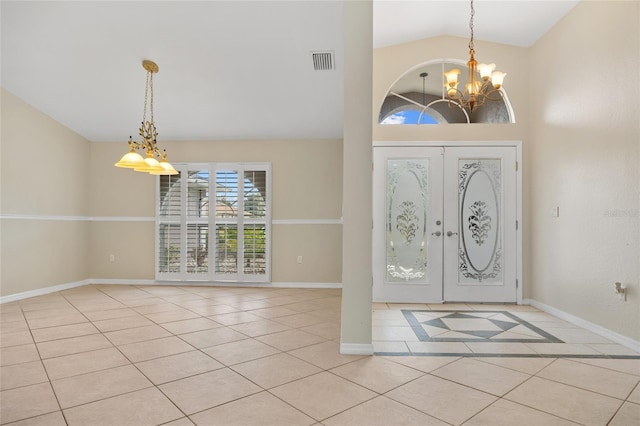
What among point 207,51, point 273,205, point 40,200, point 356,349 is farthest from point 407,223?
point 40,200

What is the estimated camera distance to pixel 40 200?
505 cm

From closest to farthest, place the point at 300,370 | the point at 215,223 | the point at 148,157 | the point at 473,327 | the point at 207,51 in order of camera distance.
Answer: the point at 300,370 < the point at 473,327 < the point at 148,157 < the point at 207,51 < the point at 215,223

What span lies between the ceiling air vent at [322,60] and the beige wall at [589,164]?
257 cm

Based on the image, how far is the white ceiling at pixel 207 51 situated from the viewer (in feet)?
11.7

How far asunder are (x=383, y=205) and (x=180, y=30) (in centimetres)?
309

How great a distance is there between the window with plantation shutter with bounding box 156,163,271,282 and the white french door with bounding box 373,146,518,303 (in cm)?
199

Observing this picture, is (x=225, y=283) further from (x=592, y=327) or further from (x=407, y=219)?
(x=592, y=327)

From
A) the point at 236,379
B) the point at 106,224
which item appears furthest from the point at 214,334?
the point at 106,224

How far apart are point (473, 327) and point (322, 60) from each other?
3.26 meters

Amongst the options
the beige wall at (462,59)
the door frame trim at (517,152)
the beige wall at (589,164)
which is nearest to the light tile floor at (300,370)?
the beige wall at (589,164)

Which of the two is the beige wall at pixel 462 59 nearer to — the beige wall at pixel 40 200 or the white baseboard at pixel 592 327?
the white baseboard at pixel 592 327

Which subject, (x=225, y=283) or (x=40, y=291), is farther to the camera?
(x=225, y=283)

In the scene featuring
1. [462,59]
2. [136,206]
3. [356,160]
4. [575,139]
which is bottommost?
[136,206]

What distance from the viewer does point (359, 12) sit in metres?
2.78
